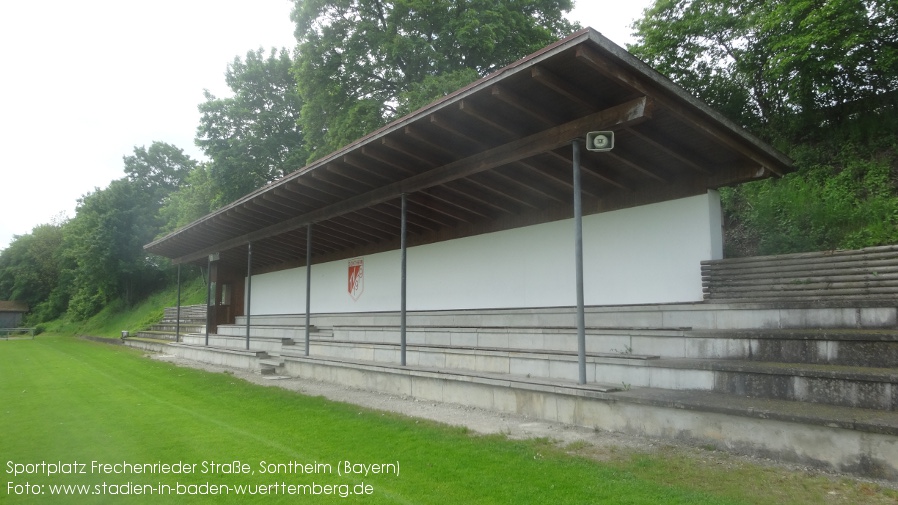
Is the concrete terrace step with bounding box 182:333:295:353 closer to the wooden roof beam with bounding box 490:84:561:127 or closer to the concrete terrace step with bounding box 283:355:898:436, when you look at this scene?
the concrete terrace step with bounding box 283:355:898:436

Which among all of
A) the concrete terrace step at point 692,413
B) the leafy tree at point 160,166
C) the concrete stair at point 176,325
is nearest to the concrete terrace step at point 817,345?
the concrete terrace step at point 692,413

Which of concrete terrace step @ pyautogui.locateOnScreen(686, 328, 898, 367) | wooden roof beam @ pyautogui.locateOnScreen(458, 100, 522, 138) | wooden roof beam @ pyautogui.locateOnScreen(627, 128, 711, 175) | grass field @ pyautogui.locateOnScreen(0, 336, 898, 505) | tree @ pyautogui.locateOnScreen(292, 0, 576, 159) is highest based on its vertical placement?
tree @ pyautogui.locateOnScreen(292, 0, 576, 159)

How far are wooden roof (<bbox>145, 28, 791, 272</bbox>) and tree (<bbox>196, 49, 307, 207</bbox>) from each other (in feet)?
62.2

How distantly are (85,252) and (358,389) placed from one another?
40.1 metres

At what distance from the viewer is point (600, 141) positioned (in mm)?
6188

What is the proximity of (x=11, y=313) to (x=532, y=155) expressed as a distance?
6812 centimetres

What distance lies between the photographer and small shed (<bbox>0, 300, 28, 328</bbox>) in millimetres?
56250

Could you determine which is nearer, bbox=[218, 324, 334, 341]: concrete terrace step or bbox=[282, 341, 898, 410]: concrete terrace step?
bbox=[282, 341, 898, 410]: concrete terrace step

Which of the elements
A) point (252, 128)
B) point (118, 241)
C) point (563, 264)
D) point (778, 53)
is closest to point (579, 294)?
point (563, 264)

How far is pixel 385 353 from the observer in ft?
34.8

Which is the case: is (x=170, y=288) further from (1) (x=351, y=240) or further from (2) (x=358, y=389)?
(2) (x=358, y=389)

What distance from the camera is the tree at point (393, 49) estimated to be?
1998 cm

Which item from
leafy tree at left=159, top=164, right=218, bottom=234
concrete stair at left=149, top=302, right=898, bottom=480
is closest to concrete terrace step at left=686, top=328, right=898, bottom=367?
concrete stair at left=149, top=302, right=898, bottom=480

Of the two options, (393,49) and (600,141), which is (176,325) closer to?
(393,49)
